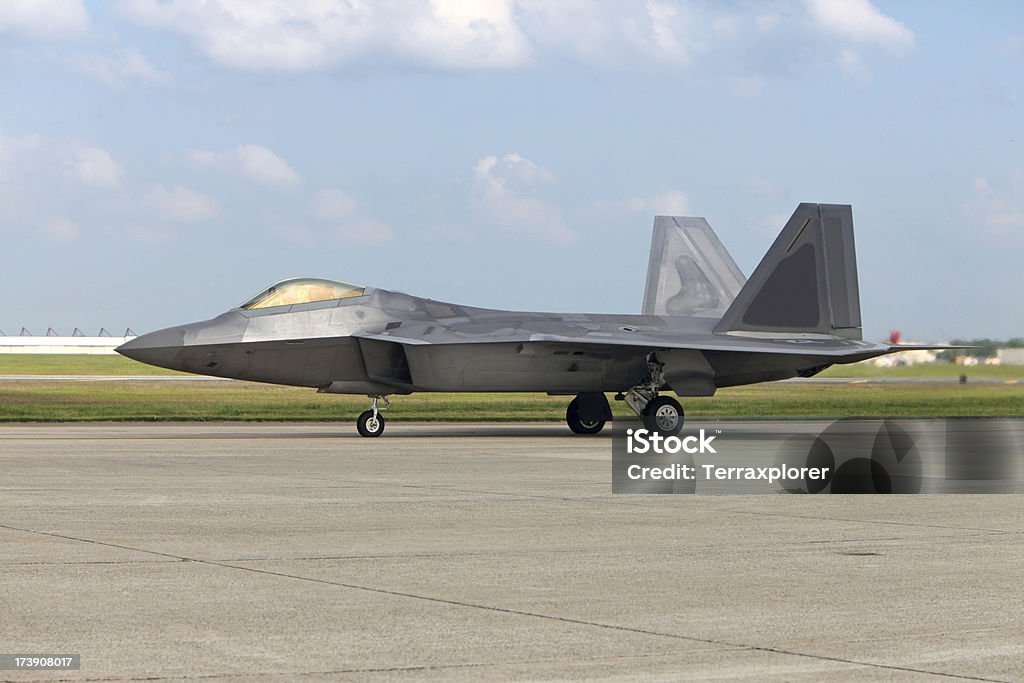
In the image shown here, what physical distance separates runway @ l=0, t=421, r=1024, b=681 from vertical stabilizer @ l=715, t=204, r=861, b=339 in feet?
37.4

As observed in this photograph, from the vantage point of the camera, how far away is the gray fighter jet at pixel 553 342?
→ 24.3 metres

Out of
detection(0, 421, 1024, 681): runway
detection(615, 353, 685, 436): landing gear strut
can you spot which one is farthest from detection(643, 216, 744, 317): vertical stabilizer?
detection(0, 421, 1024, 681): runway

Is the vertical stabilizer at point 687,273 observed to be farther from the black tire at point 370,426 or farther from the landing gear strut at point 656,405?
the black tire at point 370,426

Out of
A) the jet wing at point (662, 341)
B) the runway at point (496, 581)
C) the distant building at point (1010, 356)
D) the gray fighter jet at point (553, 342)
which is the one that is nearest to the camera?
the runway at point (496, 581)

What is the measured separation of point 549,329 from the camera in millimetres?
25688

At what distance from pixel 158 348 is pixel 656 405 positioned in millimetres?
9093

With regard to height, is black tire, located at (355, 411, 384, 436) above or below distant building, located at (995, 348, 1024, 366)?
below

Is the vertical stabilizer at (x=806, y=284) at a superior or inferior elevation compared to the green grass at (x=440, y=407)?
superior

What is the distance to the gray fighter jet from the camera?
2434 centimetres

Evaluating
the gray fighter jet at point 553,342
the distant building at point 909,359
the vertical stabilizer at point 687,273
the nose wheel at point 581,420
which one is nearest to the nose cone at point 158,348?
the gray fighter jet at point 553,342

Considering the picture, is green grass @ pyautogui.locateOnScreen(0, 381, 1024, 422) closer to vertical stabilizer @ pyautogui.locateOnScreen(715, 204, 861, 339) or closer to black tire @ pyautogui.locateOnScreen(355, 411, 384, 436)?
vertical stabilizer @ pyautogui.locateOnScreen(715, 204, 861, 339)

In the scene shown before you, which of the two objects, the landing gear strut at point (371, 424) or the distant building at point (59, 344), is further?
the distant building at point (59, 344)

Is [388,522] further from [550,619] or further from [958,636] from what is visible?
[958,636]

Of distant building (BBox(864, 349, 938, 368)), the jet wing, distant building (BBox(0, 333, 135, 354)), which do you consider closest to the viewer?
distant building (BBox(864, 349, 938, 368))
